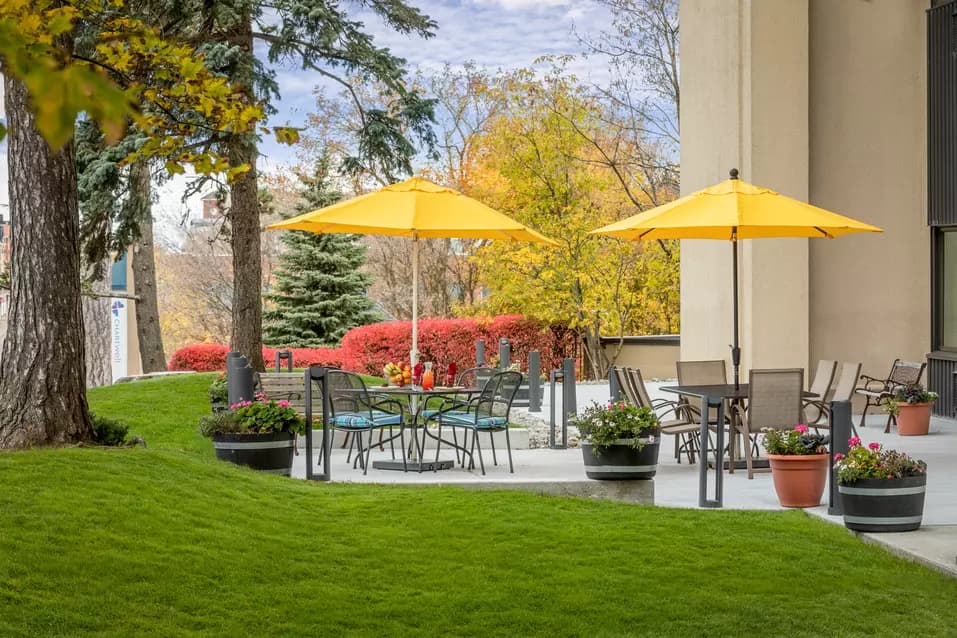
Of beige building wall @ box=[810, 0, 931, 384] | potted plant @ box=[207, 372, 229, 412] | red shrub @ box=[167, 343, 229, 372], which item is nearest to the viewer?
potted plant @ box=[207, 372, 229, 412]

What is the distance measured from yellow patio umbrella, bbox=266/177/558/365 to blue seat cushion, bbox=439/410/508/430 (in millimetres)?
1046

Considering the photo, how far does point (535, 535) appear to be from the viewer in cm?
729

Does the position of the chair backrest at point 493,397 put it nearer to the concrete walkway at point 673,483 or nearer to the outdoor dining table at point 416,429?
the outdoor dining table at point 416,429

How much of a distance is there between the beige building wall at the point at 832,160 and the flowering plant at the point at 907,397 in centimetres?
191

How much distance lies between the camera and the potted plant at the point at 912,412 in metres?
13.5

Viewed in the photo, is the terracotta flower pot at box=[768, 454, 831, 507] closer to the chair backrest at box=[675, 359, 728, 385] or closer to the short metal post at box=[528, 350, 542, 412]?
the chair backrest at box=[675, 359, 728, 385]

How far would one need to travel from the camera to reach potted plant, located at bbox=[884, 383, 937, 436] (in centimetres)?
1351

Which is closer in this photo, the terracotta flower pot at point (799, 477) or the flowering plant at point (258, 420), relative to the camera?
the terracotta flower pot at point (799, 477)

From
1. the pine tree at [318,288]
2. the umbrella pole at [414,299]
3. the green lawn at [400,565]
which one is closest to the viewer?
the green lawn at [400,565]

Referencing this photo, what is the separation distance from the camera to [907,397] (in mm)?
13680

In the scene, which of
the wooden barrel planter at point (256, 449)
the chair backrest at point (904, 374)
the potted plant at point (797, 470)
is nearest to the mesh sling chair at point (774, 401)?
the potted plant at point (797, 470)

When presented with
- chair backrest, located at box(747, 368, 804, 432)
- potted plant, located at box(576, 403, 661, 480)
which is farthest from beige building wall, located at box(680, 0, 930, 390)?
potted plant, located at box(576, 403, 661, 480)

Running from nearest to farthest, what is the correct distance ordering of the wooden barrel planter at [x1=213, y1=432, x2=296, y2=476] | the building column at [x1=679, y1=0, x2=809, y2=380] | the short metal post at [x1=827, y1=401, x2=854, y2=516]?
the short metal post at [x1=827, y1=401, x2=854, y2=516], the wooden barrel planter at [x1=213, y1=432, x2=296, y2=476], the building column at [x1=679, y1=0, x2=809, y2=380]

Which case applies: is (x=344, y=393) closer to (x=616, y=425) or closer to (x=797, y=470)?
(x=616, y=425)
